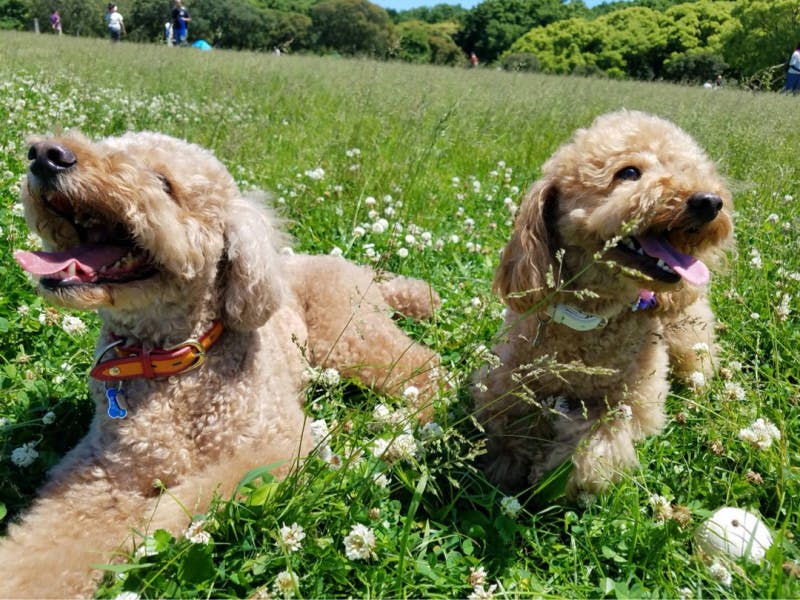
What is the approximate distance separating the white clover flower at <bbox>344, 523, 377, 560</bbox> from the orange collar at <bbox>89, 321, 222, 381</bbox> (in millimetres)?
813

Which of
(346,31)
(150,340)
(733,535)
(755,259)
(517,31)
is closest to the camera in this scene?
(733,535)

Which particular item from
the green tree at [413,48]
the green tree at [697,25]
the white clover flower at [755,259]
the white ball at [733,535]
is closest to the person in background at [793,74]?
the green tree at [413,48]

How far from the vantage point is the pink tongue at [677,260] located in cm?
202

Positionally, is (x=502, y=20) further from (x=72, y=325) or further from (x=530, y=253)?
(x=72, y=325)

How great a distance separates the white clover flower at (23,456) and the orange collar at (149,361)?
15.7 inches

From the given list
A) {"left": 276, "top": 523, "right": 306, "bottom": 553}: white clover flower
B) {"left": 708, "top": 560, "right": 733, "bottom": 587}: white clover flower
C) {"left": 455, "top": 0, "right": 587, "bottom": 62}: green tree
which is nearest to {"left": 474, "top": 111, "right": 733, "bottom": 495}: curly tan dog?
{"left": 708, "top": 560, "right": 733, "bottom": 587}: white clover flower

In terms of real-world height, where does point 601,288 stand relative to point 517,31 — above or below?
below

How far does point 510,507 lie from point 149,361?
4.30 feet

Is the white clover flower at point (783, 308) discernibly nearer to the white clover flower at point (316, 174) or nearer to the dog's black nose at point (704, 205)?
the dog's black nose at point (704, 205)

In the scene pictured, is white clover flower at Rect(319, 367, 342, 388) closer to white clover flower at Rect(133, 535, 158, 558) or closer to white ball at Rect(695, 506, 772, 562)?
white clover flower at Rect(133, 535, 158, 558)

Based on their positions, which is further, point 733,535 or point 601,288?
point 601,288

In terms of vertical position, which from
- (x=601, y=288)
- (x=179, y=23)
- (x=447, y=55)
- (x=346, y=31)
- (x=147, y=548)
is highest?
(x=346, y=31)

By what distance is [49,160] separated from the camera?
170cm

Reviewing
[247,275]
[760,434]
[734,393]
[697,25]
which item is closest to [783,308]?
[734,393]
